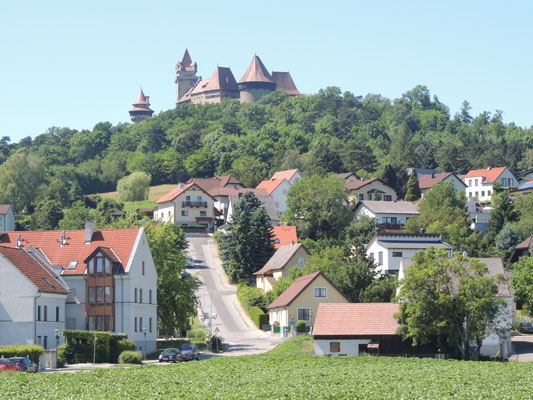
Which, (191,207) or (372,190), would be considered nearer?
(191,207)

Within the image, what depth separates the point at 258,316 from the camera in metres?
87.4

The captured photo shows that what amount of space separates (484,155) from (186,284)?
374 ft

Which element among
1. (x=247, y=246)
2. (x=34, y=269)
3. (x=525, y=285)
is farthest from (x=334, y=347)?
(x=247, y=246)

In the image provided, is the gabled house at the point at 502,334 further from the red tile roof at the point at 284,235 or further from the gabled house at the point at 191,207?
the gabled house at the point at 191,207

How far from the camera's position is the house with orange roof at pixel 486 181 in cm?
16196

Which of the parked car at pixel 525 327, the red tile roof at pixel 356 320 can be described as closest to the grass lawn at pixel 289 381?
the red tile roof at pixel 356 320

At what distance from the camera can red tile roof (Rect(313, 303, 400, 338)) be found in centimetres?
6506

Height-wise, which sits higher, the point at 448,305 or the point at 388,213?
the point at 388,213

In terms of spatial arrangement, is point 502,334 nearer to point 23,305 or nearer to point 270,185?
point 23,305

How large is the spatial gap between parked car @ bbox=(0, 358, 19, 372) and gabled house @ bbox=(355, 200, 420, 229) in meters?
78.0

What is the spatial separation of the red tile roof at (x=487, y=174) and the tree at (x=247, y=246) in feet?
211

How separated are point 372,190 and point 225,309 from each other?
188 ft

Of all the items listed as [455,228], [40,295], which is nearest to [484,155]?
[455,228]

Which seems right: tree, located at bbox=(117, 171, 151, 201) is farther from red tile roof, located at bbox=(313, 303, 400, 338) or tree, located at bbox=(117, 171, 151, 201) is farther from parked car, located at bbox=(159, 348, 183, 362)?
parked car, located at bbox=(159, 348, 183, 362)
